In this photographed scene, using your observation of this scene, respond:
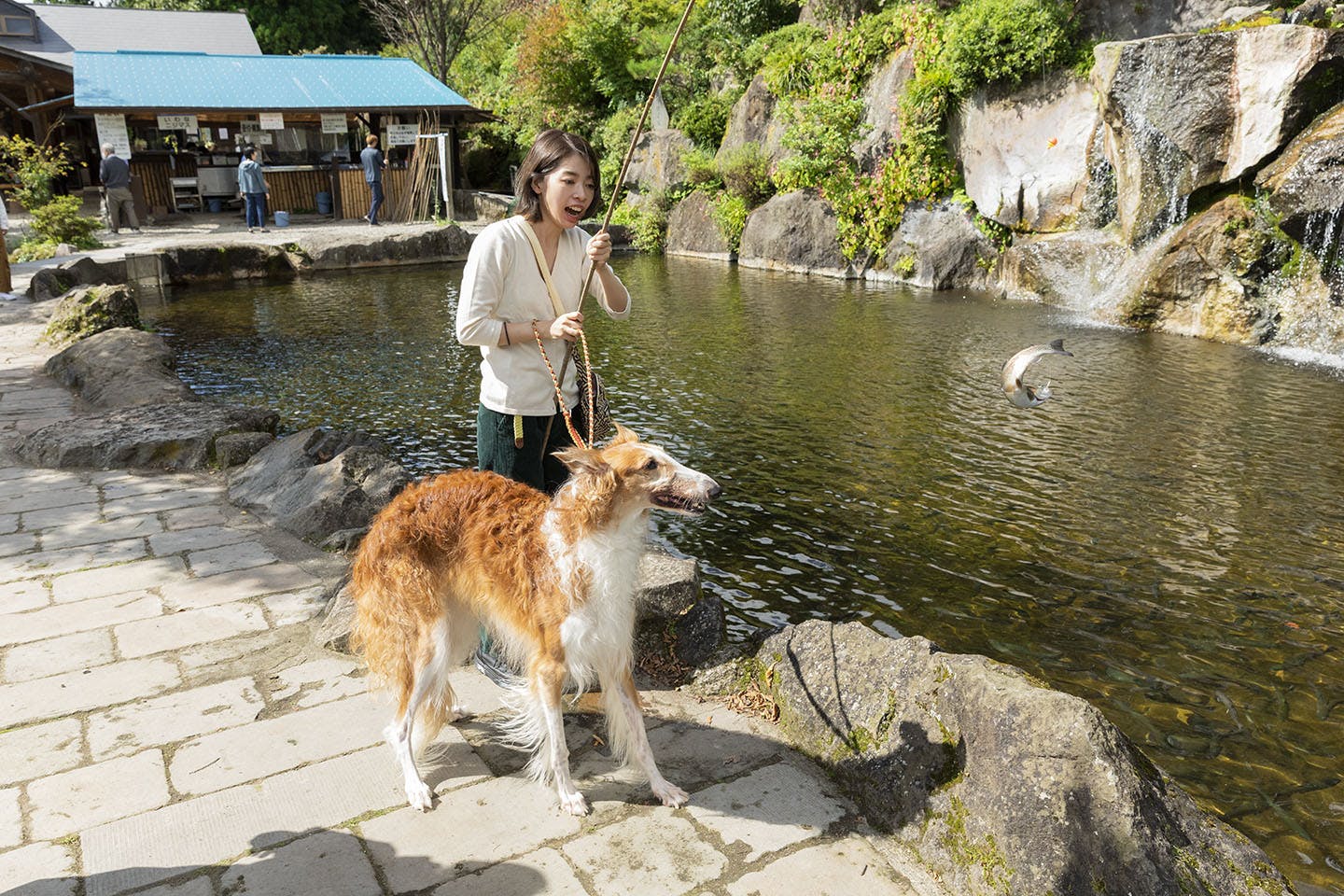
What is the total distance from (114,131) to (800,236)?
19950 millimetres

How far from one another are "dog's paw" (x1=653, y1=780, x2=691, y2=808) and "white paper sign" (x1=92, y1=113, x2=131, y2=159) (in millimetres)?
28291

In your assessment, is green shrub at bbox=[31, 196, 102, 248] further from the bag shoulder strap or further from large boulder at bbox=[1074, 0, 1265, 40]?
large boulder at bbox=[1074, 0, 1265, 40]

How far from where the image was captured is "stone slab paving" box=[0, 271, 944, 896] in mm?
3033

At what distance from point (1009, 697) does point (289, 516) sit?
488 centimetres

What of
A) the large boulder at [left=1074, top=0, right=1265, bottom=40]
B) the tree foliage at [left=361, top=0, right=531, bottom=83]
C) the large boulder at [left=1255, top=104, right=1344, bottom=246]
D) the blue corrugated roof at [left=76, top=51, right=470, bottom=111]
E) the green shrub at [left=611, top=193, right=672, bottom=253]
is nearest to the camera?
the large boulder at [left=1255, top=104, right=1344, bottom=246]

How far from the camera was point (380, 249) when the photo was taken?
2253 cm

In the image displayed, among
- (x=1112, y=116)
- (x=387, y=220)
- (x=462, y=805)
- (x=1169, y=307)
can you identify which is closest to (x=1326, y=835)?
(x=462, y=805)

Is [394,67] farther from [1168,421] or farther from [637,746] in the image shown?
[637,746]

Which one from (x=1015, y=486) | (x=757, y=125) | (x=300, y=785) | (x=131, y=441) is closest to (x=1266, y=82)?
(x=1015, y=486)

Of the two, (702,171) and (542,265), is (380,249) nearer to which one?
(702,171)

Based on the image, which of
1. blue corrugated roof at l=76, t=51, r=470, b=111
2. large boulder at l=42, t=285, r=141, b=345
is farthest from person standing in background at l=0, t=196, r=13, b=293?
blue corrugated roof at l=76, t=51, r=470, b=111

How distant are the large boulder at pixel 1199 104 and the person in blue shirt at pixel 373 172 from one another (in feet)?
64.3

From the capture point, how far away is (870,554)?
6656 mm

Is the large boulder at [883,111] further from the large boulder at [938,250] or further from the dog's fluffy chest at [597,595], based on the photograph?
the dog's fluffy chest at [597,595]
